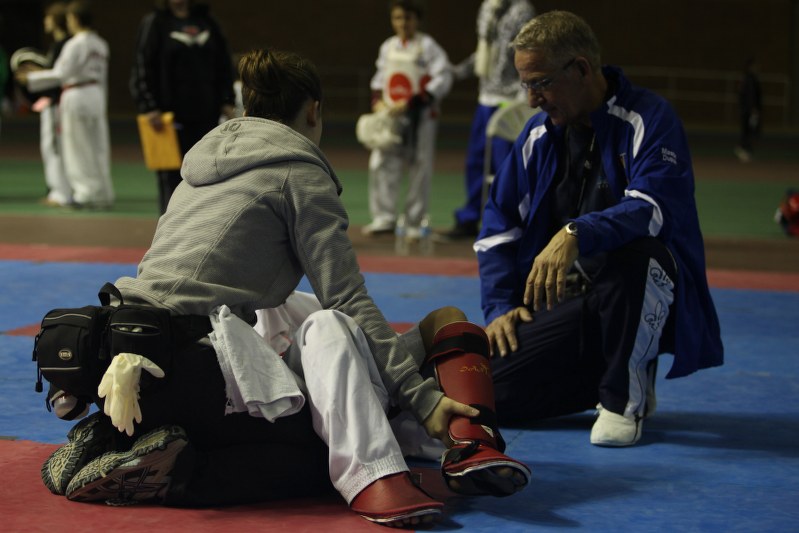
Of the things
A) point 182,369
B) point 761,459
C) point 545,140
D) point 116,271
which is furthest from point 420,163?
point 182,369

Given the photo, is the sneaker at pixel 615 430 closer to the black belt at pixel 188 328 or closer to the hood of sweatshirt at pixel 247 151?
the hood of sweatshirt at pixel 247 151

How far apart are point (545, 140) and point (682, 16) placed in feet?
77.1

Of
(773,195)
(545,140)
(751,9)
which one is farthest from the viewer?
(751,9)

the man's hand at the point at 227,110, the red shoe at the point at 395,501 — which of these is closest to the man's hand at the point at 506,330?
the red shoe at the point at 395,501

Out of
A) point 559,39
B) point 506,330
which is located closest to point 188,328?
point 506,330

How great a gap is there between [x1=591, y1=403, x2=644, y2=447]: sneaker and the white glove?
1.70 m

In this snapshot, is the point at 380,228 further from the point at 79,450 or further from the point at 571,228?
the point at 79,450

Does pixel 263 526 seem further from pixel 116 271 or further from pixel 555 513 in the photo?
pixel 116 271

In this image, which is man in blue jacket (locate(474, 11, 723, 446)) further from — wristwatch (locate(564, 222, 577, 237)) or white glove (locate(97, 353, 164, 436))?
white glove (locate(97, 353, 164, 436))

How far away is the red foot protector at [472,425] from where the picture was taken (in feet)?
10.9

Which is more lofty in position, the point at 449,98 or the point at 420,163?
the point at 420,163

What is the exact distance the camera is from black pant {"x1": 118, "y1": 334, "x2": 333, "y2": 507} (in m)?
3.40

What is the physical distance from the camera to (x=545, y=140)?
4.55 metres

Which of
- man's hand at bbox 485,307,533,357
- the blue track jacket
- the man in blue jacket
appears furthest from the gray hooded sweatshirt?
man's hand at bbox 485,307,533,357
